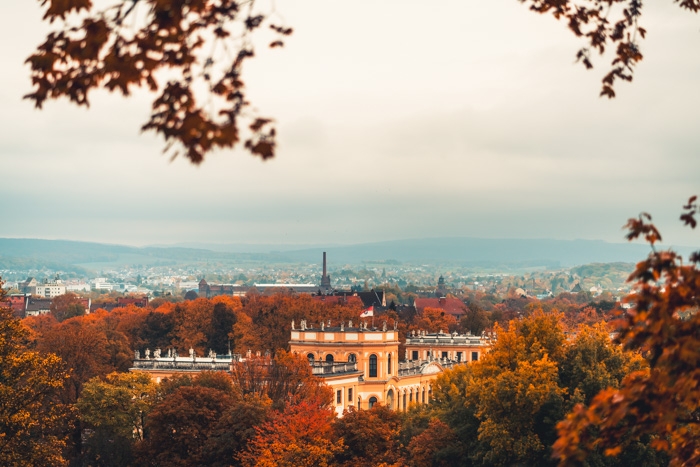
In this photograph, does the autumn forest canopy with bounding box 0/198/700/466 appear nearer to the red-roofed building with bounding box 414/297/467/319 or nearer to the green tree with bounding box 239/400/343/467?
the green tree with bounding box 239/400/343/467

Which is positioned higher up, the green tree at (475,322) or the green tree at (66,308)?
Answer: the green tree at (475,322)

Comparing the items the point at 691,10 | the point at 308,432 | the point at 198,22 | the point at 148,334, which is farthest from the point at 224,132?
the point at 148,334

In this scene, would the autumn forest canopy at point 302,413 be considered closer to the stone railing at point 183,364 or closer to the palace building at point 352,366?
the stone railing at point 183,364

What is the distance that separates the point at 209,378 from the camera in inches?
2442

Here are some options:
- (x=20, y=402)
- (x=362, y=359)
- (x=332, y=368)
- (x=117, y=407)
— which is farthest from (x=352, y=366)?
(x=20, y=402)

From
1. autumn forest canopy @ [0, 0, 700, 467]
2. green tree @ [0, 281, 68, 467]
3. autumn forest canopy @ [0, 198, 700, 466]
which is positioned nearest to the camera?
autumn forest canopy @ [0, 0, 700, 467]

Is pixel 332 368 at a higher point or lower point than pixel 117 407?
higher

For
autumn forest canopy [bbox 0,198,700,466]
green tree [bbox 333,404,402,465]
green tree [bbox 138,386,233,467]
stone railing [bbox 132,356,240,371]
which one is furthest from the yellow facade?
green tree [bbox 333,404,402,465]

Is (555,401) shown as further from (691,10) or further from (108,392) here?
(691,10)

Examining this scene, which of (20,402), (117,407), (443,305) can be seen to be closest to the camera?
(20,402)

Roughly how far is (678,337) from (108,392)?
53.2m

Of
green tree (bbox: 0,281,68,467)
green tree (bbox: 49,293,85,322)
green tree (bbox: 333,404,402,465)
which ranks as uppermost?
green tree (bbox: 0,281,68,467)

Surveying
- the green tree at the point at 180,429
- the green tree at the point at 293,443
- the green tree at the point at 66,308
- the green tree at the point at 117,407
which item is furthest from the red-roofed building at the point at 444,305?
the green tree at the point at 293,443

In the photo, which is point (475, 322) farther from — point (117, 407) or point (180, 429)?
point (180, 429)
